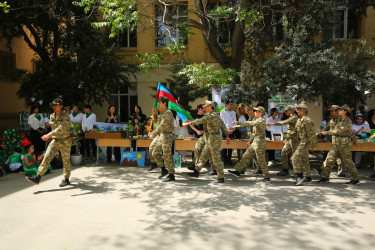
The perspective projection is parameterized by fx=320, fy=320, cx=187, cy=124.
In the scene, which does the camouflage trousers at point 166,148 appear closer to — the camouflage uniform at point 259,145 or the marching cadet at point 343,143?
the camouflage uniform at point 259,145

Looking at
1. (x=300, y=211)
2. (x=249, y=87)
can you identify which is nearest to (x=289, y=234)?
(x=300, y=211)

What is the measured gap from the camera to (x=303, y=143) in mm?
7715

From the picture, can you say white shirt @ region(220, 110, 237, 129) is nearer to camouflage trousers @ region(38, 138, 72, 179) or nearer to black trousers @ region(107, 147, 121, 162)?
black trousers @ region(107, 147, 121, 162)

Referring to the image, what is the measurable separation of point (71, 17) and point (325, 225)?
12.6 metres

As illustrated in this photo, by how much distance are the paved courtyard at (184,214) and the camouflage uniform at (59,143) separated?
0.52 meters

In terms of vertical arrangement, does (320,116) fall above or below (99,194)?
above

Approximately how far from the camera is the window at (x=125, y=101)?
17453 mm

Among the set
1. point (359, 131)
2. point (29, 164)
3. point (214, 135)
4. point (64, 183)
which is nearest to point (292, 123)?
point (214, 135)

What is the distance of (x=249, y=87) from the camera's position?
11406 millimetres

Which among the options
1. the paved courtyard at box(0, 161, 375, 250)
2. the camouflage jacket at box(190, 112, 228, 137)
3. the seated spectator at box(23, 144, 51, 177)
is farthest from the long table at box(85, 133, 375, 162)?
the seated spectator at box(23, 144, 51, 177)

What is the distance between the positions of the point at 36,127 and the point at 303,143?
27.7ft

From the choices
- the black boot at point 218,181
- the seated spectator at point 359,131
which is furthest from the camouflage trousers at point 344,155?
the black boot at point 218,181

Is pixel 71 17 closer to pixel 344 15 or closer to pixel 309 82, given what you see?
pixel 309 82

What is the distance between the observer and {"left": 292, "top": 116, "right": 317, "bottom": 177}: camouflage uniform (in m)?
7.59
